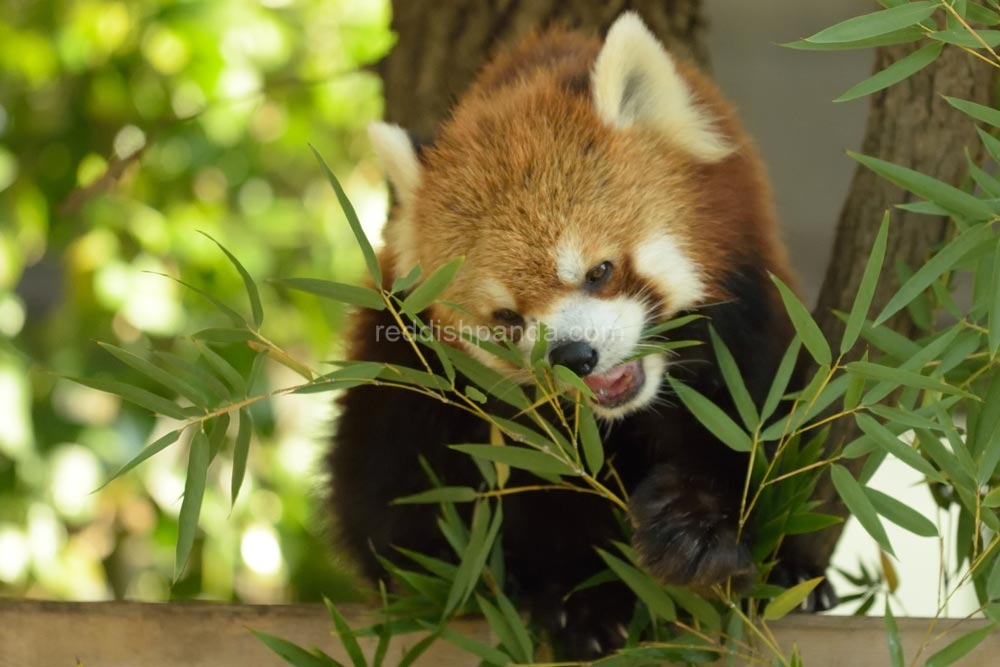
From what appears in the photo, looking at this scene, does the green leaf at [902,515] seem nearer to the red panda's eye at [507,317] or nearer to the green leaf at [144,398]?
the red panda's eye at [507,317]

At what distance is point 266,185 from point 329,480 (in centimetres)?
171

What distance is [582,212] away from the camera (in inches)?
74.4

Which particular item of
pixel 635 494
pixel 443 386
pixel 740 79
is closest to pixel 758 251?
pixel 635 494

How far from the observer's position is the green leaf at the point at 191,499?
1.54 m

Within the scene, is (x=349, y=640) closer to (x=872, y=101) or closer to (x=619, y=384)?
(x=619, y=384)

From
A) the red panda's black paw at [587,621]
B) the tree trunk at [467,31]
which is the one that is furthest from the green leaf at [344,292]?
the tree trunk at [467,31]

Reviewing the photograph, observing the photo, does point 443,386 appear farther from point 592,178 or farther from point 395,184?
point 395,184

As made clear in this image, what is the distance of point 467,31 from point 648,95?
672mm

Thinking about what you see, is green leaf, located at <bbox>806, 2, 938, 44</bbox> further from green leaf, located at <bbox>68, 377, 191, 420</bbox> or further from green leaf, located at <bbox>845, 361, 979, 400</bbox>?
green leaf, located at <bbox>68, 377, 191, 420</bbox>

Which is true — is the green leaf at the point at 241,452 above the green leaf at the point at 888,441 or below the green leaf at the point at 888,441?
below

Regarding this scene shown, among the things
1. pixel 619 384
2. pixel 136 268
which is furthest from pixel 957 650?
pixel 136 268

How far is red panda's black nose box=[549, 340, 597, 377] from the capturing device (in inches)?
70.4

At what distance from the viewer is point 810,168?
155 inches

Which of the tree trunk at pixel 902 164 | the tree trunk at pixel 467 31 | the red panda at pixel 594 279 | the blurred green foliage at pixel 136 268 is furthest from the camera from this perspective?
the blurred green foliage at pixel 136 268
